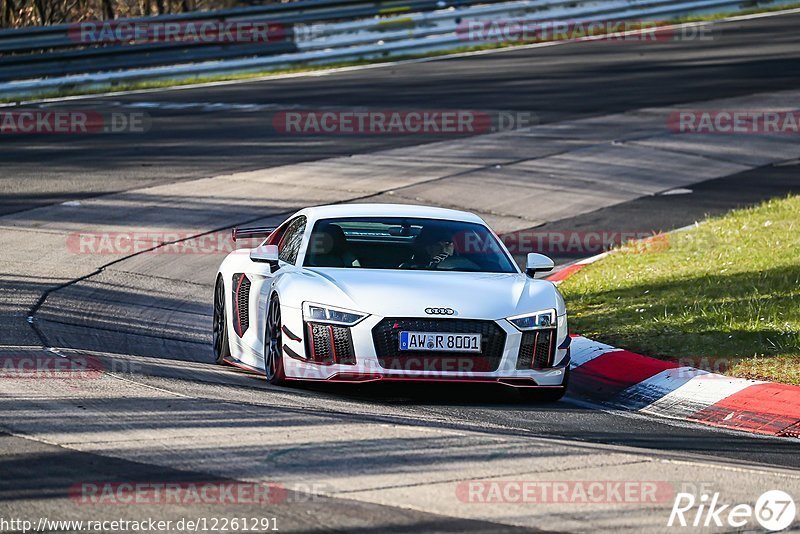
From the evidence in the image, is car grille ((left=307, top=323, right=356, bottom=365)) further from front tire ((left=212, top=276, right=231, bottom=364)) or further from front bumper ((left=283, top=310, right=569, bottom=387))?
front tire ((left=212, top=276, right=231, bottom=364))

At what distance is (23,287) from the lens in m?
12.8

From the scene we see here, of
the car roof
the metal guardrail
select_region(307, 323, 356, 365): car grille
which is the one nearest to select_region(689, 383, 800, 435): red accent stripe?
select_region(307, 323, 356, 365): car grille

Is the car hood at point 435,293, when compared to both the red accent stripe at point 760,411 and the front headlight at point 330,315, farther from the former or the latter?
the red accent stripe at point 760,411

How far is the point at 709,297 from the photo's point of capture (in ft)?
39.1

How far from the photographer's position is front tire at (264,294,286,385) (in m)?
9.20

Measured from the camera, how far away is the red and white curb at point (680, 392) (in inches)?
347

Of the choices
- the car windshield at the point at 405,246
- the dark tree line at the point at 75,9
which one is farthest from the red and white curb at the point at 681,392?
the dark tree line at the point at 75,9

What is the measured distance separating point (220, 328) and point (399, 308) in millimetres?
2569

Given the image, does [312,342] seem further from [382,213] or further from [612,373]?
[612,373]

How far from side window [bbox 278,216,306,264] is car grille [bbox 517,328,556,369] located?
1936 mm

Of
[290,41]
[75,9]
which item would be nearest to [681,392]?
[290,41]

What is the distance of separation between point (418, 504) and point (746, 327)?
5.40 meters

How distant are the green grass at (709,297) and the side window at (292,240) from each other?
255cm

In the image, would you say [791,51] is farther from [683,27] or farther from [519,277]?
[519,277]
